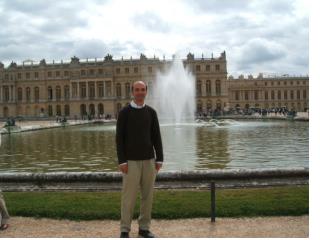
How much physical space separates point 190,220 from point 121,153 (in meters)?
1.72

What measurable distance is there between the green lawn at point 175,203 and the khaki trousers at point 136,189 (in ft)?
3.32

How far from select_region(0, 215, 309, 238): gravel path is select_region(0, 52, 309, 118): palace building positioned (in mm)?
88041

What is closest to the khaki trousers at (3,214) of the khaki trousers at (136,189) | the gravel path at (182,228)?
the gravel path at (182,228)

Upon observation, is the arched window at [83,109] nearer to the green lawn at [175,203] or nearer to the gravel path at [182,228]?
the green lawn at [175,203]

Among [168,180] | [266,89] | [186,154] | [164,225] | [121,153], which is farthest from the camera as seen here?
[266,89]

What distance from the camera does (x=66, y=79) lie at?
100 m

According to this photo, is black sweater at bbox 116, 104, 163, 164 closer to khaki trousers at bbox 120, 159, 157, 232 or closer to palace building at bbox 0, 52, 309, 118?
khaki trousers at bbox 120, 159, 157, 232

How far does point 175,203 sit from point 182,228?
1.12 metres

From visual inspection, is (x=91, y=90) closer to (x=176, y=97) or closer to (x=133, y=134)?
(x=176, y=97)

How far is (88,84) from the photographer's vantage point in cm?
9875

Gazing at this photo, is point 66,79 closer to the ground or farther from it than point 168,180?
farther from it

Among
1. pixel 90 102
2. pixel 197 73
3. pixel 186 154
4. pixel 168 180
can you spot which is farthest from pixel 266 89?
pixel 168 180
